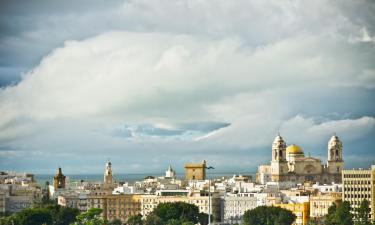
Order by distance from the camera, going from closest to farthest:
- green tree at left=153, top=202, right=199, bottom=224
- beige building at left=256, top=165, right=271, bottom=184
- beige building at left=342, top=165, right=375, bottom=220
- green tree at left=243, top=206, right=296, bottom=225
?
green tree at left=243, top=206, right=296, bottom=225
green tree at left=153, top=202, right=199, bottom=224
beige building at left=342, top=165, right=375, bottom=220
beige building at left=256, top=165, right=271, bottom=184

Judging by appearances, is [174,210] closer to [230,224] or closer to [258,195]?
[230,224]

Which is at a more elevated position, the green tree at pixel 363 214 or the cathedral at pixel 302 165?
the cathedral at pixel 302 165

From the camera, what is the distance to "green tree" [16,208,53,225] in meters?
58.1

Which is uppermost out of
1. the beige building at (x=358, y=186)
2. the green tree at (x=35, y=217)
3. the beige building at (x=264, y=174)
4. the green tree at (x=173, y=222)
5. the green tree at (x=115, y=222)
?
the beige building at (x=264, y=174)

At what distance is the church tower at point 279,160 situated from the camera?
256 ft

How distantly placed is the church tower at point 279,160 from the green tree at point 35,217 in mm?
22628

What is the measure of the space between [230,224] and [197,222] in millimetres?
4249

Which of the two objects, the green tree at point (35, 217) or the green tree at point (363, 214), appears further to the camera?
the green tree at point (35, 217)

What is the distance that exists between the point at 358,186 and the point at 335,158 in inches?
585

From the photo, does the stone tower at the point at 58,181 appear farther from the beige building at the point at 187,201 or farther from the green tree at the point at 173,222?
the green tree at the point at 173,222

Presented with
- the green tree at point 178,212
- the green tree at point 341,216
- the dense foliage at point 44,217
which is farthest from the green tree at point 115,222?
the green tree at point 341,216

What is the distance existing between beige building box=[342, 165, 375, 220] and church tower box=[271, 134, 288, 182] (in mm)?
13610

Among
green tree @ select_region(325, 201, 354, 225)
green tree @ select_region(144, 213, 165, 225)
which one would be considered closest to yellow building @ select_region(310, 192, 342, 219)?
green tree @ select_region(325, 201, 354, 225)

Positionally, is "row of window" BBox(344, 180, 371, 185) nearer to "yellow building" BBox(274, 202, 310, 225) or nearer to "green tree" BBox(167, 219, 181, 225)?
"yellow building" BBox(274, 202, 310, 225)
